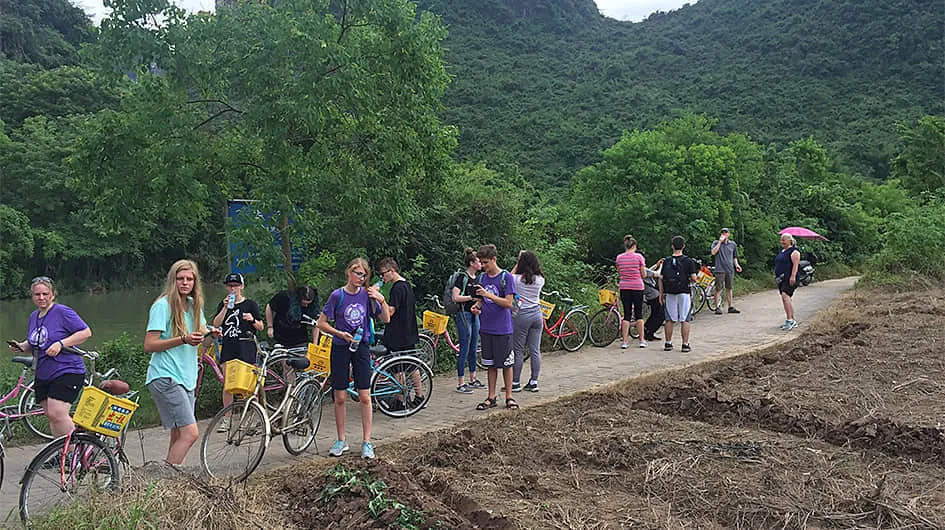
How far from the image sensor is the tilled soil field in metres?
5.02

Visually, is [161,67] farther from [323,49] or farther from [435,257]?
[435,257]

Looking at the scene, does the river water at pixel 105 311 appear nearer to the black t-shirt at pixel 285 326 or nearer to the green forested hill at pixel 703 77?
the black t-shirt at pixel 285 326

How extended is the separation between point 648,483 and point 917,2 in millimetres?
72787

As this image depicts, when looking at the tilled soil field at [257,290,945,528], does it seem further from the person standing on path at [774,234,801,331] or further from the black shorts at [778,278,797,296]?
the black shorts at [778,278,797,296]

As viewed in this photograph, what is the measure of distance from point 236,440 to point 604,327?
8.05 meters

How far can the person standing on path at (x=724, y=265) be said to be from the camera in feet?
52.6

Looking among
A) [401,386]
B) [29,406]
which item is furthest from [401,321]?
[29,406]

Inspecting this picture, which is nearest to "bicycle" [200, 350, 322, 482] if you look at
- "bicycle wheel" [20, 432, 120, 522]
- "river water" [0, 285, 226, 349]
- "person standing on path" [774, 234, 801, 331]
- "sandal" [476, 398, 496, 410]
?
"bicycle wheel" [20, 432, 120, 522]

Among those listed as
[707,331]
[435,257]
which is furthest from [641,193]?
[435,257]

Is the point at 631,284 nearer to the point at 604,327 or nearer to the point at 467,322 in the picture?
the point at 604,327

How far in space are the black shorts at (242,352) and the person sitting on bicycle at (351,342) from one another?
1.33m

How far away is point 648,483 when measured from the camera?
18.6 ft

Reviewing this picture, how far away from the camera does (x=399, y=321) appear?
853 centimetres

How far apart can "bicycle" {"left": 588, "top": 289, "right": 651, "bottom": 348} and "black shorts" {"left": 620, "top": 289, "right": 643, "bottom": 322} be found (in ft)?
1.92
